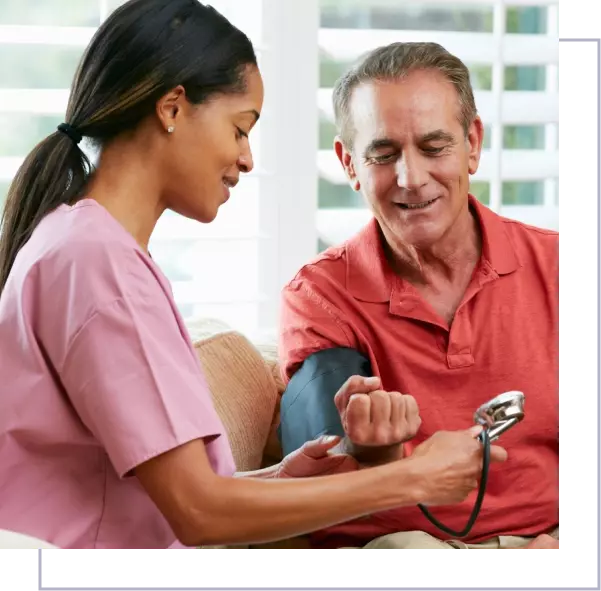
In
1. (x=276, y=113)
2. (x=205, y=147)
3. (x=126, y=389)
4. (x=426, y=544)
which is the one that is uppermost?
(x=276, y=113)

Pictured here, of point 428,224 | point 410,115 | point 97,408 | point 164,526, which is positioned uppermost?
point 410,115

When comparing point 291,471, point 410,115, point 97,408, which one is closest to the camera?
point 97,408

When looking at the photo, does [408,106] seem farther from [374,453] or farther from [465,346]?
[374,453]

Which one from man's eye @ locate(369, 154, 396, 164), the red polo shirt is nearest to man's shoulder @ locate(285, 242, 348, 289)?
the red polo shirt

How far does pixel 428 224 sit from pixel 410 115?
13cm

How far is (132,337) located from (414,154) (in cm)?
53

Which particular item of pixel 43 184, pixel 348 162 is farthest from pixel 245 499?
pixel 348 162

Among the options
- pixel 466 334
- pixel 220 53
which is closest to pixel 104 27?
pixel 220 53

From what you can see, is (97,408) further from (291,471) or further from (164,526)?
(291,471)

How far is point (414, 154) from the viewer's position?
125 cm

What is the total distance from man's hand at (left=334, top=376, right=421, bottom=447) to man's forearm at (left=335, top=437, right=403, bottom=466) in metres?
0.06

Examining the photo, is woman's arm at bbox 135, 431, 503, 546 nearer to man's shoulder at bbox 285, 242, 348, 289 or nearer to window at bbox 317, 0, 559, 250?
man's shoulder at bbox 285, 242, 348, 289

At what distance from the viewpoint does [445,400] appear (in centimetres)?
125

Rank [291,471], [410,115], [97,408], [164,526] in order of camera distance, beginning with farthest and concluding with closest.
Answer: [410,115] → [291,471] → [164,526] → [97,408]
